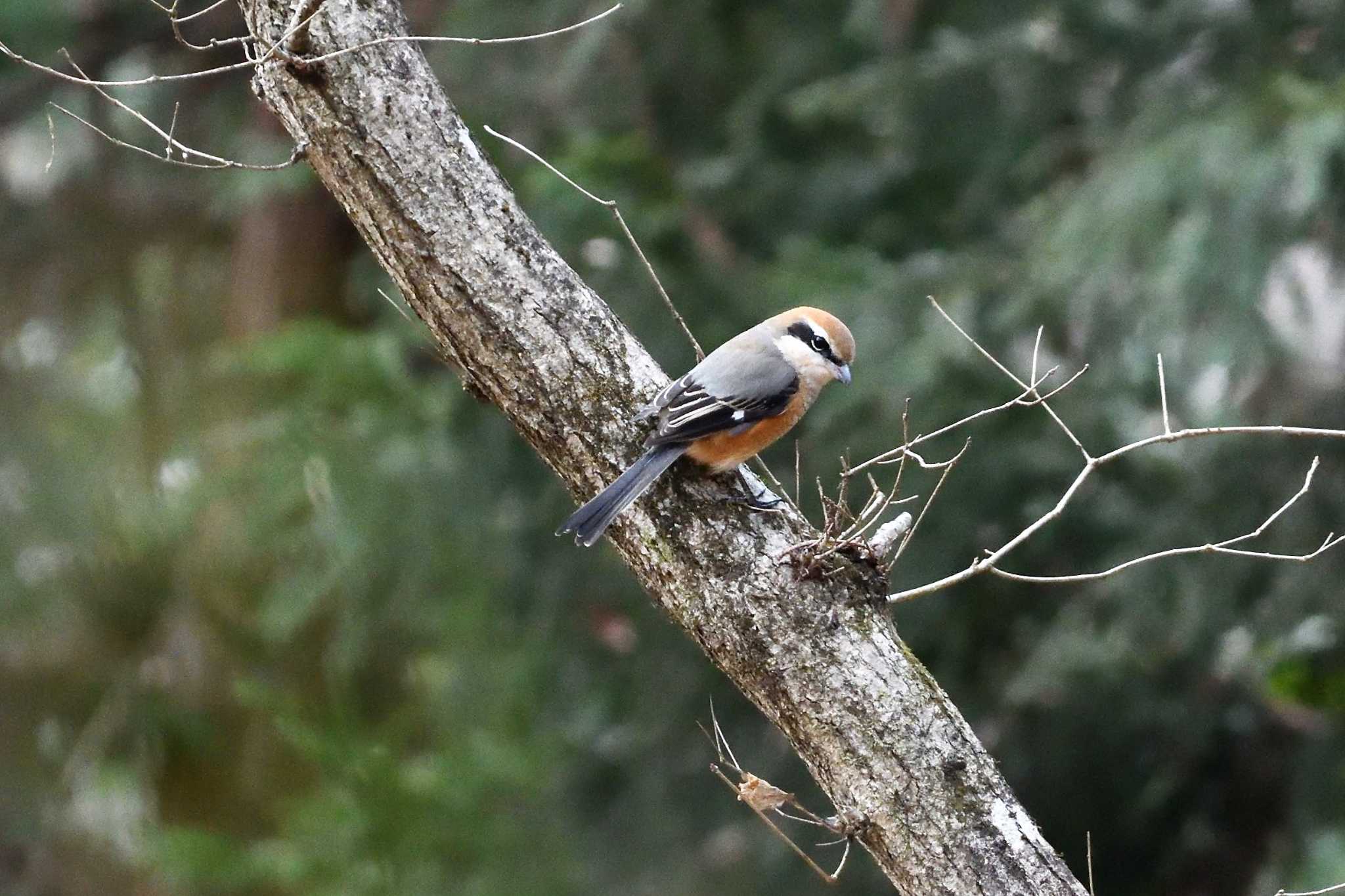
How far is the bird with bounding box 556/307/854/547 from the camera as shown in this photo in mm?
2543

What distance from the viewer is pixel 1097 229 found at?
13.9ft

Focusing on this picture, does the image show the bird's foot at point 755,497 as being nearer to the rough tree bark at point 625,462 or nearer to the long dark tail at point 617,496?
the rough tree bark at point 625,462

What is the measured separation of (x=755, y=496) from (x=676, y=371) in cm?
273

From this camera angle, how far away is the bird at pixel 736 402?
2.54m

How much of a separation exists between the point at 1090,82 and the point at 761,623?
155 inches

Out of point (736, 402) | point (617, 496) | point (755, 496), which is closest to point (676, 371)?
point (736, 402)

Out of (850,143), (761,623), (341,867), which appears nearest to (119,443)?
(341,867)

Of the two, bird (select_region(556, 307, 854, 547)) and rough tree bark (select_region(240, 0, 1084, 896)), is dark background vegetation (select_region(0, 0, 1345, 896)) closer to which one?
bird (select_region(556, 307, 854, 547))

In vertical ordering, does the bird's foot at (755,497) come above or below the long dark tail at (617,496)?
below

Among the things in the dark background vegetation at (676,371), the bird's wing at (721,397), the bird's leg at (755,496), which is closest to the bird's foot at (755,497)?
the bird's leg at (755,496)

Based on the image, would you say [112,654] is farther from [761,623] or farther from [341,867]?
[761,623]

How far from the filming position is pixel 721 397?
2.89 meters

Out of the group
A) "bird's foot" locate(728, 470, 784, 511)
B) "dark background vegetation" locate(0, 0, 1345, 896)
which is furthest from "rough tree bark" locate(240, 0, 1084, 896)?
"dark background vegetation" locate(0, 0, 1345, 896)

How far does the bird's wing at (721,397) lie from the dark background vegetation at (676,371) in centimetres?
144
